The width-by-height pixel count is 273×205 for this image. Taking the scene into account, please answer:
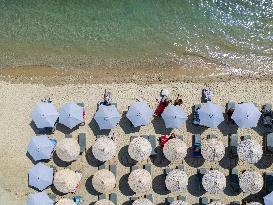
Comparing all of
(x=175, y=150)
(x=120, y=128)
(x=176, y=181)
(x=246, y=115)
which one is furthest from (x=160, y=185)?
(x=246, y=115)

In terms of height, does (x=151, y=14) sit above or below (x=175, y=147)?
above

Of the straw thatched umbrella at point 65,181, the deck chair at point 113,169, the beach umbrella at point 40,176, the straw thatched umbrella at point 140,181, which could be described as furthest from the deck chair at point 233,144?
the beach umbrella at point 40,176

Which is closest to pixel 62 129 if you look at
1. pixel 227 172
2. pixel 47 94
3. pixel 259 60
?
pixel 47 94

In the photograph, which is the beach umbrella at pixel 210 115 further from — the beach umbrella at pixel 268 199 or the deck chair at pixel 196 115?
the beach umbrella at pixel 268 199

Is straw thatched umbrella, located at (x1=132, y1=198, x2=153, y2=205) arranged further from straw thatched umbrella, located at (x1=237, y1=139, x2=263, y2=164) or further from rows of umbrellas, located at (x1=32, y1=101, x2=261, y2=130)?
straw thatched umbrella, located at (x1=237, y1=139, x2=263, y2=164)

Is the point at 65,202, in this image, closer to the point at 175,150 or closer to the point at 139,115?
the point at 139,115

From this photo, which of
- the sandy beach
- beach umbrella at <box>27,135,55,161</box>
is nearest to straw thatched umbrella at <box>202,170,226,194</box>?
the sandy beach

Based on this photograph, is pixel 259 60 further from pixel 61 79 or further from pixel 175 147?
pixel 61 79
